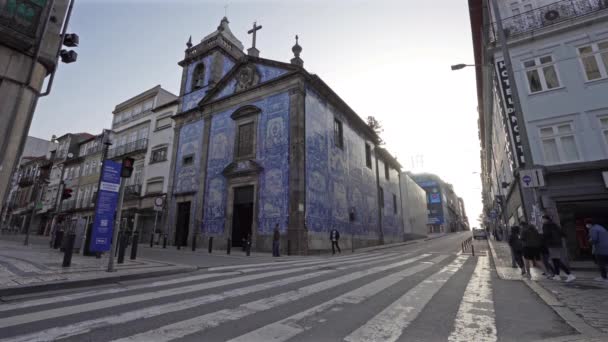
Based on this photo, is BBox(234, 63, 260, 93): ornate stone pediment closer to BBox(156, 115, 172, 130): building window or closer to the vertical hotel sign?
BBox(156, 115, 172, 130): building window

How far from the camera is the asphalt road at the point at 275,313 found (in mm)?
2877

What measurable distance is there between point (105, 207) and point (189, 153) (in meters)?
12.9

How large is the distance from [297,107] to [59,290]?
14.6 m

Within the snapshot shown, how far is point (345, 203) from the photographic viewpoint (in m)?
21.0

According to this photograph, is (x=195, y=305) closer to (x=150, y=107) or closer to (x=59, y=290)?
(x=59, y=290)

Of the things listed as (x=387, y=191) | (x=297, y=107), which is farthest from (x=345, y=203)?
(x=387, y=191)

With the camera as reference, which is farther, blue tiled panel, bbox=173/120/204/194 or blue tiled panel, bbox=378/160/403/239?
blue tiled panel, bbox=378/160/403/239

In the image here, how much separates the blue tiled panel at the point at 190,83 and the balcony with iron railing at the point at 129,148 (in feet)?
20.4

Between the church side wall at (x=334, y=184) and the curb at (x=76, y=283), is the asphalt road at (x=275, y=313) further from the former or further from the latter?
the church side wall at (x=334, y=184)

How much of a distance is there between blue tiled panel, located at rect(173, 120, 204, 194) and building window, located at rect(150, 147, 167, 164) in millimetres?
2669

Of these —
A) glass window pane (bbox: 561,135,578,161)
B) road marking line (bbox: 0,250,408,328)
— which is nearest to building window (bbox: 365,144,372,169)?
glass window pane (bbox: 561,135,578,161)

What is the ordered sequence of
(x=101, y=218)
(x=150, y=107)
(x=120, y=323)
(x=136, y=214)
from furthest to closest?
(x=150, y=107)
(x=136, y=214)
(x=101, y=218)
(x=120, y=323)

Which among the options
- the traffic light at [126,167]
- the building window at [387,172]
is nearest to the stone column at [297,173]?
the traffic light at [126,167]

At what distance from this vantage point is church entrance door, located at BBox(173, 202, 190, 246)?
20297mm
